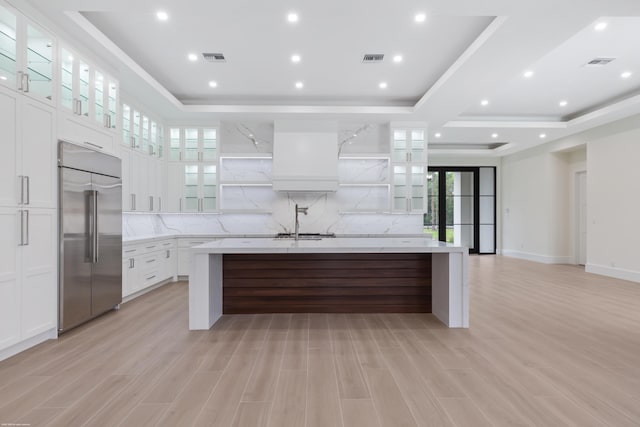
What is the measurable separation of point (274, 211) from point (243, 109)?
1845 mm

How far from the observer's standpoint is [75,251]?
3.48m

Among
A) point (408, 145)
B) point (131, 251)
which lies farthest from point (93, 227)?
point (408, 145)

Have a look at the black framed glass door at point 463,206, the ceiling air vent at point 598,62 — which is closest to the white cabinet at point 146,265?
the ceiling air vent at point 598,62

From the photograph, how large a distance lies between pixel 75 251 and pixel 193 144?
3.40 m

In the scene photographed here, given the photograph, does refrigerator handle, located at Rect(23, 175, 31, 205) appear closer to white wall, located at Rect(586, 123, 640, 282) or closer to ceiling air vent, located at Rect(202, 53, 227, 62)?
ceiling air vent, located at Rect(202, 53, 227, 62)

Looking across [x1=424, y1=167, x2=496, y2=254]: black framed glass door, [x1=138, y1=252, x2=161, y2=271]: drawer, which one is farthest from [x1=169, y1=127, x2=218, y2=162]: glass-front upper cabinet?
[x1=424, y1=167, x2=496, y2=254]: black framed glass door

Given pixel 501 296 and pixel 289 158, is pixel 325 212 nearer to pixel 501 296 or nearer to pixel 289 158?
pixel 289 158

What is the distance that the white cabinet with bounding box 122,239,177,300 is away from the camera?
4.67 meters

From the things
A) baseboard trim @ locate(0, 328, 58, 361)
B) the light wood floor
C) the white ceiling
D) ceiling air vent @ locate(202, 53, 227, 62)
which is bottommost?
the light wood floor

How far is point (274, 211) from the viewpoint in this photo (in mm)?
6695

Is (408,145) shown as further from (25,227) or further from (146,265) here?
(25,227)

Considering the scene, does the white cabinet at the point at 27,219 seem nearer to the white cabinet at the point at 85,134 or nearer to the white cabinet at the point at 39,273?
the white cabinet at the point at 39,273

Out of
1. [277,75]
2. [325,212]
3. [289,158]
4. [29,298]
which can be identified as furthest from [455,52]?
[29,298]

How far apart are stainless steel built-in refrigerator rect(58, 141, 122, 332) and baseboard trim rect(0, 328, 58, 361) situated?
8 centimetres
